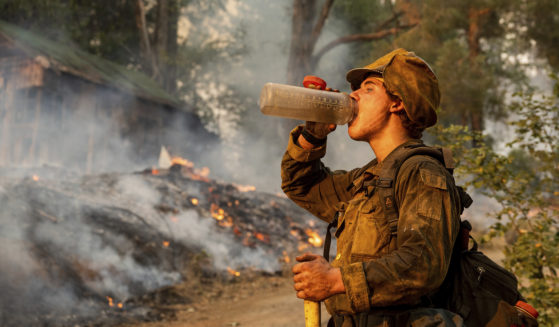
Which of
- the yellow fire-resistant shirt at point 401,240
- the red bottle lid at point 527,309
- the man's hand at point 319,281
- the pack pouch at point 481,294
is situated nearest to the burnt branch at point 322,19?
the yellow fire-resistant shirt at point 401,240

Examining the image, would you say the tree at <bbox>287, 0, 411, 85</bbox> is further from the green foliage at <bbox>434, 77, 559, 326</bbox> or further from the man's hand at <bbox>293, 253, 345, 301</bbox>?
the man's hand at <bbox>293, 253, 345, 301</bbox>

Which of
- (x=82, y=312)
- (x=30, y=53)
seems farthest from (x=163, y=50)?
(x=82, y=312)

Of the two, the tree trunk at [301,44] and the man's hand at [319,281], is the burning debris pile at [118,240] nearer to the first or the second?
the man's hand at [319,281]

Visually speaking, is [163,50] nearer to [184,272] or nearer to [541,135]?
[184,272]

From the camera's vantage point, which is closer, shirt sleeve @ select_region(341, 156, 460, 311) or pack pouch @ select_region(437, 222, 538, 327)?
shirt sleeve @ select_region(341, 156, 460, 311)

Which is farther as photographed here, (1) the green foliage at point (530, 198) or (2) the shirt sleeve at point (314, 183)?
(1) the green foliage at point (530, 198)

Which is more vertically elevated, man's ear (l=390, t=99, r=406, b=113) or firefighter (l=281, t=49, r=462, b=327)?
man's ear (l=390, t=99, r=406, b=113)

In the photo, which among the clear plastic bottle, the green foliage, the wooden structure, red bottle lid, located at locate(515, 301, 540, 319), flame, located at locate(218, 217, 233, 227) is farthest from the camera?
the wooden structure

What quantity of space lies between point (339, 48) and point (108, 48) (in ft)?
45.5

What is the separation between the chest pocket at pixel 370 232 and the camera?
188 centimetres

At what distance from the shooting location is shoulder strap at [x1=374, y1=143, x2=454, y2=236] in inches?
73.2

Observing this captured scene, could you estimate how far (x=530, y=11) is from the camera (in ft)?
46.5

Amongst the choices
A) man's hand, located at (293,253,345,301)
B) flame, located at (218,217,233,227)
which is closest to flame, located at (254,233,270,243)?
flame, located at (218,217,233,227)

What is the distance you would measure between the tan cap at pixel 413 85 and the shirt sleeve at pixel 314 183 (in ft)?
1.83
